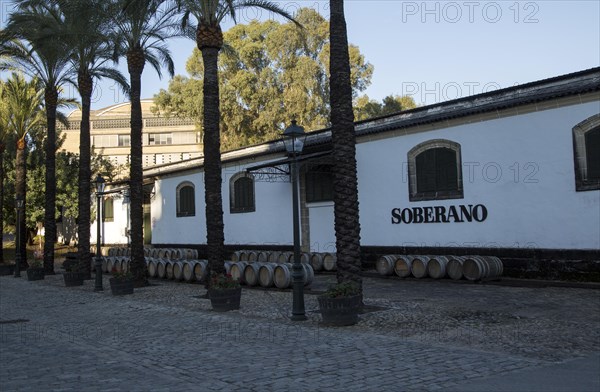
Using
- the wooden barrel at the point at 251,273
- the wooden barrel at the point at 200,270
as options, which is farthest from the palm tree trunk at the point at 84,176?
the wooden barrel at the point at 251,273

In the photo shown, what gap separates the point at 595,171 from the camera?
48.4 feet

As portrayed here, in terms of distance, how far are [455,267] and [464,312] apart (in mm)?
5119

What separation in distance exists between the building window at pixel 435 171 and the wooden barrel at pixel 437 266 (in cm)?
233

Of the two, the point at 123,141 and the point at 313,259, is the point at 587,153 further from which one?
the point at 123,141

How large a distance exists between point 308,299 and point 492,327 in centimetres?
551

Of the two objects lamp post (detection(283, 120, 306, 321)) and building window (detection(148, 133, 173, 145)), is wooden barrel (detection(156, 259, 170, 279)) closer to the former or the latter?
lamp post (detection(283, 120, 306, 321))

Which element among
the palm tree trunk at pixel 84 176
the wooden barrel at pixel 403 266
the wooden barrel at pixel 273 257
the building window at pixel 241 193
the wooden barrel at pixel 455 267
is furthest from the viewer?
the building window at pixel 241 193

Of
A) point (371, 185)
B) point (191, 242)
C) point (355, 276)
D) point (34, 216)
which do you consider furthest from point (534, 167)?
point (34, 216)

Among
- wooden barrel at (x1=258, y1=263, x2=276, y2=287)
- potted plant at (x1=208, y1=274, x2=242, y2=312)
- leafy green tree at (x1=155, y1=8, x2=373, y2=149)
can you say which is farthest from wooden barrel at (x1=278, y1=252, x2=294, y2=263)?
leafy green tree at (x1=155, y1=8, x2=373, y2=149)

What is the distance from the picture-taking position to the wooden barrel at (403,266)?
17562mm

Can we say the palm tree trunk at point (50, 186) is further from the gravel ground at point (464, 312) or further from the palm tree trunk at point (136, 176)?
the gravel ground at point (464, 312)

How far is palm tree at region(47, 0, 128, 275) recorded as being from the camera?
18172 mm

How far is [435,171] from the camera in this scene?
18.7 metres

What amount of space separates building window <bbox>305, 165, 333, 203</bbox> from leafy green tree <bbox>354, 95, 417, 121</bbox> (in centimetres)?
1716
